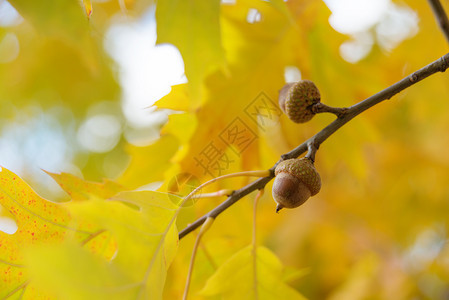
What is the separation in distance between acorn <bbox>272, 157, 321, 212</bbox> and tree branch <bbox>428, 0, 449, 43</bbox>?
335mm

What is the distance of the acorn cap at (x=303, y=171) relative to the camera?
0.63 metres

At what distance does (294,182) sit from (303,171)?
23mm

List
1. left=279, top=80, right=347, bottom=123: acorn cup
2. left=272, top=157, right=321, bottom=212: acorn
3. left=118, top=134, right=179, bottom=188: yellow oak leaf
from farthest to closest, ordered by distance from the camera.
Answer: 1. left=118, top=134, right=179, bottom=188: yellow oak leaf
2. left=279, top=80, right=347, bottom=123: acorn cup
3. left=272, top=157, right=321, bottom=212: acorn

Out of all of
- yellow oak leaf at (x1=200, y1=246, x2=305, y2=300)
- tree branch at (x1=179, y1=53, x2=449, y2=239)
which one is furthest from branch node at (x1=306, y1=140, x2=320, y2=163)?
yellow oak leaf at (x1=200, y1=246, x2=305, y2=300)

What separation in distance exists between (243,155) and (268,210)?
0.97 meters

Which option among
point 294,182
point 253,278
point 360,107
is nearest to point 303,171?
point 294,182

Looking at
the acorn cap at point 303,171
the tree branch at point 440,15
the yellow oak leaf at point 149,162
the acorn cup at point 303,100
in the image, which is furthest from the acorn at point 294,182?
the yellow oak leaf at point 149,162

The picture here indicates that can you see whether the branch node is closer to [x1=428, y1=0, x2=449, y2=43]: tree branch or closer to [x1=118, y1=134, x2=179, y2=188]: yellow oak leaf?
A: [x1=428, y1=0, x2=449, y2=43]: tree branch

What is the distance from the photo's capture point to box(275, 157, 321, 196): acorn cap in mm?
630

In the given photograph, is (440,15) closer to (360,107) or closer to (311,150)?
(360,107)

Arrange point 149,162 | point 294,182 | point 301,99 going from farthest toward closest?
1. point 149,162
2. point 301,99
3. point 294,182

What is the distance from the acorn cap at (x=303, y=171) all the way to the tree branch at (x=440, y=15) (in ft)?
1.09

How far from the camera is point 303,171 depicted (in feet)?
2.07

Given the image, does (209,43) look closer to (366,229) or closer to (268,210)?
(268,210)
